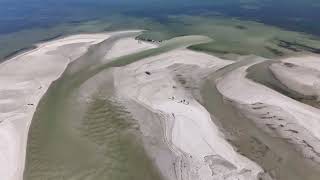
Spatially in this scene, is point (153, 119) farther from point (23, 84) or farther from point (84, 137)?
point (23, 84)

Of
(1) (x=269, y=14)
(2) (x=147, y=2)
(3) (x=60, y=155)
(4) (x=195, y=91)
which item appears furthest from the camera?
(2) (x=147, y=2)

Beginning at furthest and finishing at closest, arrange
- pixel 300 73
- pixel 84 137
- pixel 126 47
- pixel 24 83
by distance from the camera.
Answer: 1. pixel 126 47
2. pixel 24 83
3. pixel 300 73
4. pixel 84 137

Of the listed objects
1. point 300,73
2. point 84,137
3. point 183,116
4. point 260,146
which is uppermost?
point 300,73

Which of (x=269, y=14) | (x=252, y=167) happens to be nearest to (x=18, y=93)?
(x=252, y=167)

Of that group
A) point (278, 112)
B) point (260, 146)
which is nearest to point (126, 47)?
point (278, 112)

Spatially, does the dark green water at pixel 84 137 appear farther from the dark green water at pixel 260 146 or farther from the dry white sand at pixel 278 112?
the dry white sand at pixel 278 112

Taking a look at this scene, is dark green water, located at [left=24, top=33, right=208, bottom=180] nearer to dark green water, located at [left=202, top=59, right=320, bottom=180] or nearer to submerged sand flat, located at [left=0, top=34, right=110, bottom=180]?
submerged sand flat, located at [left=0, top=34, right=110, bottom=180]

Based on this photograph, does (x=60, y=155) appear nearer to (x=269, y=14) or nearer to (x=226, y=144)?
(x=226, y=144)
